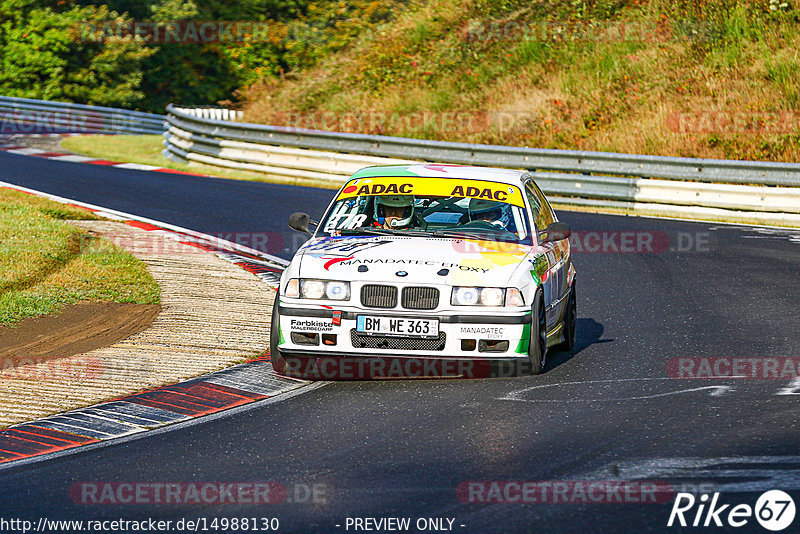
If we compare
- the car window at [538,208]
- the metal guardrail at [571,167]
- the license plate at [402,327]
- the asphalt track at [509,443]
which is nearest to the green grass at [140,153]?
the metal guardrail at [571,167]

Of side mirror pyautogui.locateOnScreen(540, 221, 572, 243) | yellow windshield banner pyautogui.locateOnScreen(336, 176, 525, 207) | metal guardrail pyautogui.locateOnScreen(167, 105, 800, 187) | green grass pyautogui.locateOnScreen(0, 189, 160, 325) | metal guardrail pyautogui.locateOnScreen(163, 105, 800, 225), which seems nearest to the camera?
side mirror pyautogui.locateOnScreen(540, 221, 572, 243)

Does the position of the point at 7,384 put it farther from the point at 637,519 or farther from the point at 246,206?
the point at 246,206

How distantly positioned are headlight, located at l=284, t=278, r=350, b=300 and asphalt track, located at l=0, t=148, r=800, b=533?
2.25ft

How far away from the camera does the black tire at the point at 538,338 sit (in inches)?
330

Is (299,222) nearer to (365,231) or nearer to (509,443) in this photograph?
(365,231)

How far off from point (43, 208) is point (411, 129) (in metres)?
Answer: 12.3

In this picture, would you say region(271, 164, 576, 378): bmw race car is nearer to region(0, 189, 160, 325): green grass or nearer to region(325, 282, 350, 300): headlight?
region(325, 282, 350, 300): headlight

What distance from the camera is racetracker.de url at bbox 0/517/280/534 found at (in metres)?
5.34

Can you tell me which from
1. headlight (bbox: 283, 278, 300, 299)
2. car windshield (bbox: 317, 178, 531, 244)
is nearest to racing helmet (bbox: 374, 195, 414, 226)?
car windshield (bbox: 317, 178, 531, 244)

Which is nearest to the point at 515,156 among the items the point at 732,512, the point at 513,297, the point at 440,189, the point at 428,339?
the point at 440,189

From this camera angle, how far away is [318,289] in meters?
8.42

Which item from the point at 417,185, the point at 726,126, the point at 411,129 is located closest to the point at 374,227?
the point at 417,185

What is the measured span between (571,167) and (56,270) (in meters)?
11.7

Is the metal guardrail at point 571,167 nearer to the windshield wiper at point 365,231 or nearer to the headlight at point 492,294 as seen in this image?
the windshield wiper at point 365,231
